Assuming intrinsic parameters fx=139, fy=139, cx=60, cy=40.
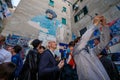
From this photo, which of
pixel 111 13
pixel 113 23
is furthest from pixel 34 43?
pixel 111 13

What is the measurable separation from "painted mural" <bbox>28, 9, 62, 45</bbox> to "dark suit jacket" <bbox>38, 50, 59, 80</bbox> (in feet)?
43.2

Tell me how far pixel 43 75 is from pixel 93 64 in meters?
1.05

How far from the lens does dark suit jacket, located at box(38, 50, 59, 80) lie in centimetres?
251

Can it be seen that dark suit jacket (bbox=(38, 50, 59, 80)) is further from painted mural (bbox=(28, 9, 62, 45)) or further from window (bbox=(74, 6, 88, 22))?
window (bbox=(74, 6, 88, 22))

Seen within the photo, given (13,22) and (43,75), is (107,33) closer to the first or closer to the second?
(43,75)

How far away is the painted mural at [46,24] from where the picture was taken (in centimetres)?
1609

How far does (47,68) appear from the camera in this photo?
8.33 feet

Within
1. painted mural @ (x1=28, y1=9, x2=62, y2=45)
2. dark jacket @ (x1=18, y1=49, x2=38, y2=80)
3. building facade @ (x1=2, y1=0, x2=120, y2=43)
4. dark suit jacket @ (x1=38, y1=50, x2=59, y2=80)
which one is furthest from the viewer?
painted mural @ (x1=28, y1=9, x2=62, y2=45)

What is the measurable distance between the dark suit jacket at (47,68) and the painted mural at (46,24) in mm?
13168

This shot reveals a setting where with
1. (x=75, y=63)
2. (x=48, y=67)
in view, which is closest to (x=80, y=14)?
(x=75, y=63)

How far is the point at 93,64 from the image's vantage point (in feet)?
6.27

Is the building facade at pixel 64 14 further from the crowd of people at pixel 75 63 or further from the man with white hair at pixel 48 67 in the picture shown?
the man with white hair at pixel 48 67

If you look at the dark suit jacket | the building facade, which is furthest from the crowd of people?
the building facade

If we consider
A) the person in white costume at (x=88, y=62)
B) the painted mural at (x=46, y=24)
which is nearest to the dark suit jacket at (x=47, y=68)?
the person in white costume at (x=88, y=62)
